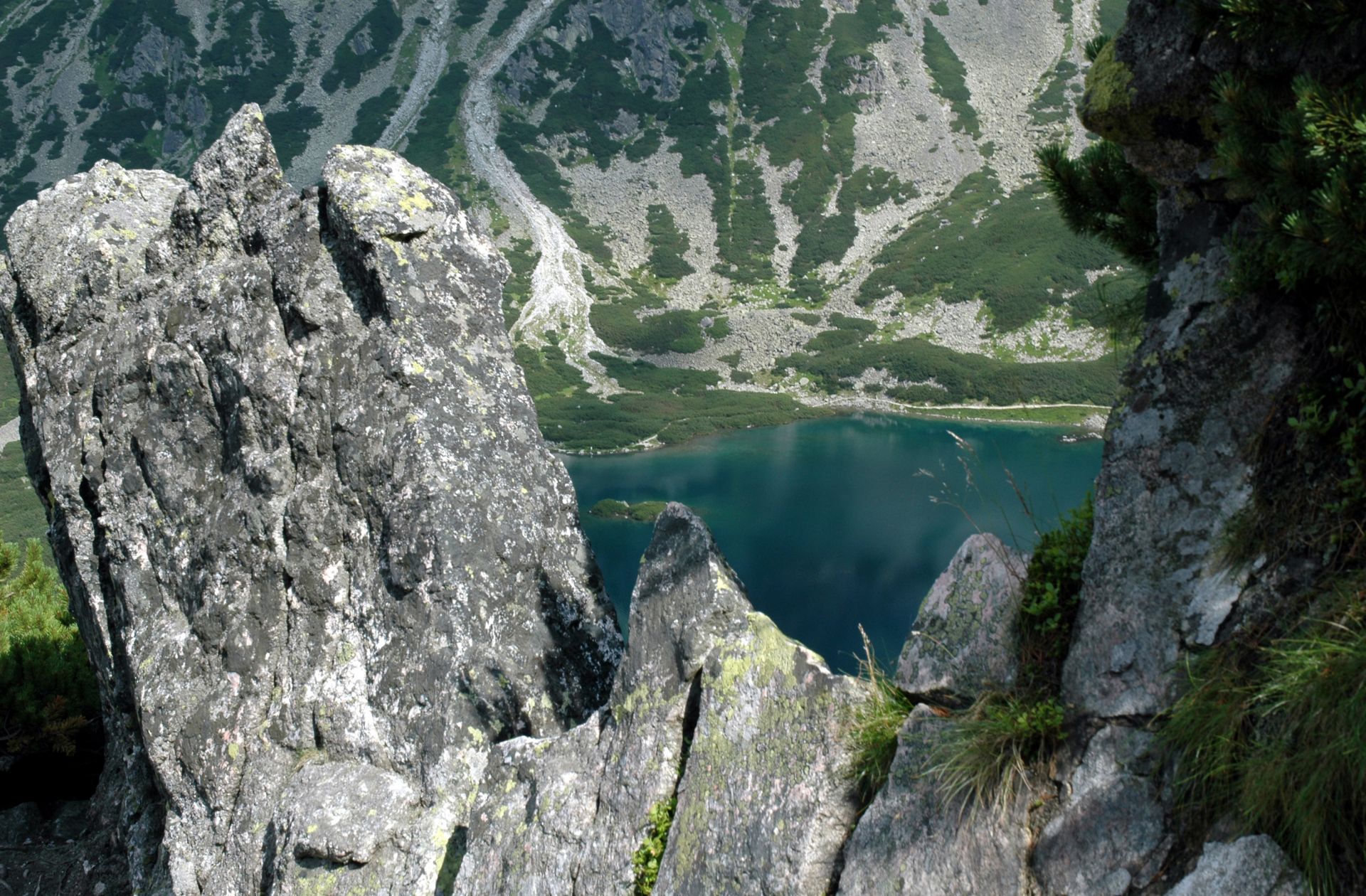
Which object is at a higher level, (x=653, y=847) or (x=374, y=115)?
(x=374, y=115)

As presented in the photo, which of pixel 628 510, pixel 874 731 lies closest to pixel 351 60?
pixel 628 510

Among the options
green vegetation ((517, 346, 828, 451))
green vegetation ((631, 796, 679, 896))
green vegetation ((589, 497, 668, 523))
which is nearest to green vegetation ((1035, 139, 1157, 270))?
green vegetation ((631, 796, 679, 896))

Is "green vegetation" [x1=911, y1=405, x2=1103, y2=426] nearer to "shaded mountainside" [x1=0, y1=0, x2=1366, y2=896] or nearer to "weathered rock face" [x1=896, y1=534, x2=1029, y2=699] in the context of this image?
"shaded mountainside" [x1=0, y1=0, x2=1366, y2=896]

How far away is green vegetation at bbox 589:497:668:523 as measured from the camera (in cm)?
7112

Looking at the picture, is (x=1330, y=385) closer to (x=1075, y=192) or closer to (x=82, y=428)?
(x=1075, y=192)

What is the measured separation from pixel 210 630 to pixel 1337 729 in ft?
32.8

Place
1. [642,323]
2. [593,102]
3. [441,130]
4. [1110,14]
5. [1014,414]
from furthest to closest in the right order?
[593,102], [1110,14], [441,130], [642,323], [1014,414]

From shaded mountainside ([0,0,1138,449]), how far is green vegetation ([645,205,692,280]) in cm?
53

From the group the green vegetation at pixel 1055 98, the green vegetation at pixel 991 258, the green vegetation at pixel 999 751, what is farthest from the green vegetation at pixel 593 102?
the green vegetation at pixel 999 751

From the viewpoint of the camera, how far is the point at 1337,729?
3.51m

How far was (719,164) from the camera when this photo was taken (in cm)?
16625

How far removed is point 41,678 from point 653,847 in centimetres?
1378

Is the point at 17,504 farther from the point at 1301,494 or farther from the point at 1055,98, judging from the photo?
the point at 1055,98

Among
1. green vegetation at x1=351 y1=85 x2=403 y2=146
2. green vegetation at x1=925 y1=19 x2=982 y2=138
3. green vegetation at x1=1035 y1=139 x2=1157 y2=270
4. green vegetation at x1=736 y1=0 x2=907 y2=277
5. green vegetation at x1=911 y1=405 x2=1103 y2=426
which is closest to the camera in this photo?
green vegetation at x1=1035 y1=139 x2=1157 y2=270
